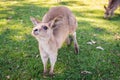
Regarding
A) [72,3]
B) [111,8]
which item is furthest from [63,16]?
[72,3]

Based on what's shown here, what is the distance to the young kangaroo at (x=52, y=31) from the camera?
3.82 meters

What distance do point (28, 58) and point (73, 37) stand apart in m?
1.06

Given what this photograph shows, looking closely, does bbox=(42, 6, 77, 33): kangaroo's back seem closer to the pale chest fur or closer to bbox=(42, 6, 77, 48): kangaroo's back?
bbox=(42, 6, 77, 48): kangaroo's back

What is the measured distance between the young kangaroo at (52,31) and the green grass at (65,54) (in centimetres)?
31

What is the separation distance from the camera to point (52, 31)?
4.20 meters

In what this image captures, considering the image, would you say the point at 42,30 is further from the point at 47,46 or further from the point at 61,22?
the point at 61,22

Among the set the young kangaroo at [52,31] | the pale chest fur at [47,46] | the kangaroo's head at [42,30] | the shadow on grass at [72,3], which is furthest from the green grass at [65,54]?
the shadow on grass at [72,3]

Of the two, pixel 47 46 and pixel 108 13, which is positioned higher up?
pixel 47 46

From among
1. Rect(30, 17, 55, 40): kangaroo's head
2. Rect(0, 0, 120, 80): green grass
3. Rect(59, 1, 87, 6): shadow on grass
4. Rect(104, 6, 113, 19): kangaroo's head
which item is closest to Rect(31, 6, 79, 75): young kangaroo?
Rect(30, 17, 55, 40): kangaroo's head

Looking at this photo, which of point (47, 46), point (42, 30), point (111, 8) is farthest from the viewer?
point (111, 8)

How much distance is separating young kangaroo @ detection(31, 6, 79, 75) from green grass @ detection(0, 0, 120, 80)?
0.31 meters

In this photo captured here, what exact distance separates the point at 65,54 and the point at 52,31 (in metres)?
1.30

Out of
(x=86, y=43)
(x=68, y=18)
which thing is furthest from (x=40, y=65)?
(x=86, y=43)

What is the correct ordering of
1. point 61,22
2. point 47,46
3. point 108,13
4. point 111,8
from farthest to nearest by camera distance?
1. point 111,8
2. point 108,13
3. point 61,22
4. point 47,46
